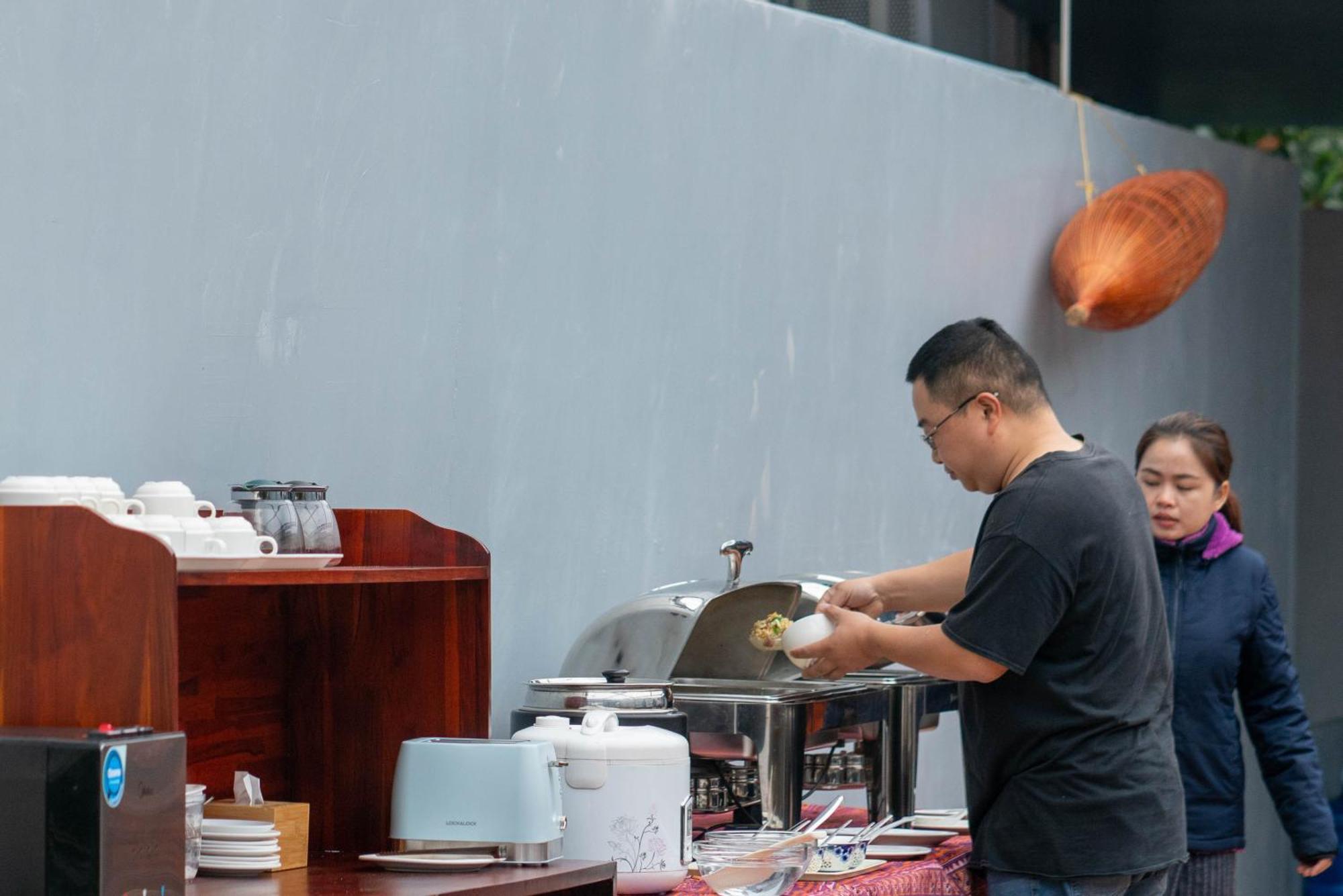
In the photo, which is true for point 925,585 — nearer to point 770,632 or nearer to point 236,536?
point 770,632

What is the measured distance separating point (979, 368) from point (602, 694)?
786 millimetres

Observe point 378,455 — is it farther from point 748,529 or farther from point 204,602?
point 748,529

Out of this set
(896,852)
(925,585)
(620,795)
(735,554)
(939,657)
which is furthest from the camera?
(925,585)

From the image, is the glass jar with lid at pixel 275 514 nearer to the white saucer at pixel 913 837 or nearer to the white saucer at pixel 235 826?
the white saucer at pixel 235 826

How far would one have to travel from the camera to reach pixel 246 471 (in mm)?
2566

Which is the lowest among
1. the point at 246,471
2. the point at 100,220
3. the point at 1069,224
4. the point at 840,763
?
the point at 840,763

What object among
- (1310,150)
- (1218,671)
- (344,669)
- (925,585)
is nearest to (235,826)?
(344,669)

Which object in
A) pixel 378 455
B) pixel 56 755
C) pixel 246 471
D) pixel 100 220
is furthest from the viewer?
pixel 378 455

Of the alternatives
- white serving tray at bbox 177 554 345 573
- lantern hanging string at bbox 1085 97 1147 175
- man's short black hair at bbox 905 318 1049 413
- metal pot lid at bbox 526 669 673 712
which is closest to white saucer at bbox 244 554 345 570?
white serving tray at bbox 177 554 345 573

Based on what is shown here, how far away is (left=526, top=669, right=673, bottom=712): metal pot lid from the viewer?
2600 mm

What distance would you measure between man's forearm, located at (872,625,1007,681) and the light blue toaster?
2.27 ft

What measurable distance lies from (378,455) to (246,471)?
0.97 ft

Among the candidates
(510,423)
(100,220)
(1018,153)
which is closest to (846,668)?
(510,423)

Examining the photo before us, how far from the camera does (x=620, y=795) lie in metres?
2.46
